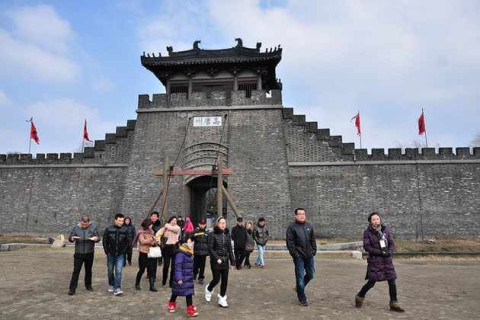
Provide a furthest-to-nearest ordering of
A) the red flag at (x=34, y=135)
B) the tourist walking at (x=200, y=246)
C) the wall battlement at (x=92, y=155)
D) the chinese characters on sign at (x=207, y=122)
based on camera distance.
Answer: the red flag at (x=34, y=135) → the wall battlement at (x=92, y=155) → the chinese characters on sign at (x=207, y=122) → the tourist walking at (x=200, y=246)

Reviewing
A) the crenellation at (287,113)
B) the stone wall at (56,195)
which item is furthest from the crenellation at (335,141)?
the stone wall at (56,195)

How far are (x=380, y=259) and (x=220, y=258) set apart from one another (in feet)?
6.63

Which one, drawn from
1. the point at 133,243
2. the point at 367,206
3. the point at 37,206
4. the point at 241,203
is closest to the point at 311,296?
the point at 133,243

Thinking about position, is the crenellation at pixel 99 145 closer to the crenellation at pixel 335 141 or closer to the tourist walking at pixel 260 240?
the crenellation at pixel 335 141

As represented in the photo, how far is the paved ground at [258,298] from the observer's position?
4453 mm

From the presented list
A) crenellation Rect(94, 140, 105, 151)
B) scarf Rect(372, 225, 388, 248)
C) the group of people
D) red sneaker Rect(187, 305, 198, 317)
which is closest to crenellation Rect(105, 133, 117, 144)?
crenellation Rect(94, 140, 105, 151)

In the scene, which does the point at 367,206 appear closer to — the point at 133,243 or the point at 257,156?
the point at 257,156

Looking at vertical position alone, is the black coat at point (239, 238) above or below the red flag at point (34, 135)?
below

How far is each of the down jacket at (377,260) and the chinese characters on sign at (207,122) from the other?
38.6ft

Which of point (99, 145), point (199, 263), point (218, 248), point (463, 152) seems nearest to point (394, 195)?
point (463, 152)

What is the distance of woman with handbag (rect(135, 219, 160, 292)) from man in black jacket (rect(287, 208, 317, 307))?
225cm

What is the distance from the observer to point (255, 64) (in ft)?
54.7

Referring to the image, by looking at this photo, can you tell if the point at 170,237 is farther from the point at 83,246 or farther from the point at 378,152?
the point at 378,152

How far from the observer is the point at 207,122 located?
16.0 m
